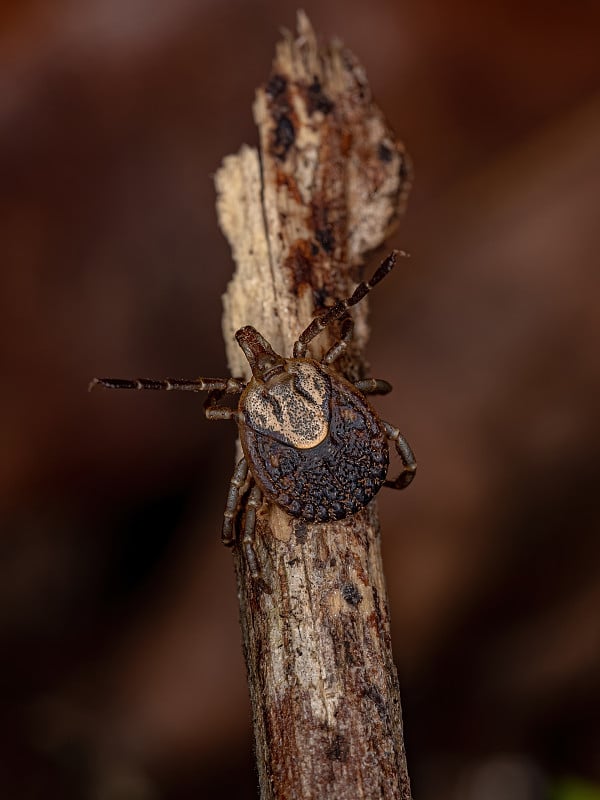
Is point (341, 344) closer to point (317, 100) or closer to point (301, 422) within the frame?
point (301, 422)

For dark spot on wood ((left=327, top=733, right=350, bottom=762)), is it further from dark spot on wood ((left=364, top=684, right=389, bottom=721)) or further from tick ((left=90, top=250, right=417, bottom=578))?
tick ((left=90, top=250, right=417, bottom=578))

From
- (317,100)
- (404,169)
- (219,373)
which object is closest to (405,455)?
(404,169)

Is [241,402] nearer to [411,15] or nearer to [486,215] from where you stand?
[486,215]

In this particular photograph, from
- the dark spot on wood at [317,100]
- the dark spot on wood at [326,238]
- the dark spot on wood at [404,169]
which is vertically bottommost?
the dark spot on wood at [326,238]

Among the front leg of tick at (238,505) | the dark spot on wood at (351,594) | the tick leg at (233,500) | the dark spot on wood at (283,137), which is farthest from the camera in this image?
the dark spot on wood at (283,137)

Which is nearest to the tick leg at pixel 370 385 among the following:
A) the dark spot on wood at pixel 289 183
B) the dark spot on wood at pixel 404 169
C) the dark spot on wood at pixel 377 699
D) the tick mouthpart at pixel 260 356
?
the tick mouthpart at pixel 260 356

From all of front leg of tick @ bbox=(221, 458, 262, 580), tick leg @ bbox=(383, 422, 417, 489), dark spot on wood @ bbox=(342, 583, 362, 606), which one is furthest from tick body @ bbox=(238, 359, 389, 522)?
dark spot on wood @ bbox=(342, 583, 362, 606)

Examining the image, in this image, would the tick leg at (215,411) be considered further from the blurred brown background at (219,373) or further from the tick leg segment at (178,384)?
the blurred brown background at (219,373)
